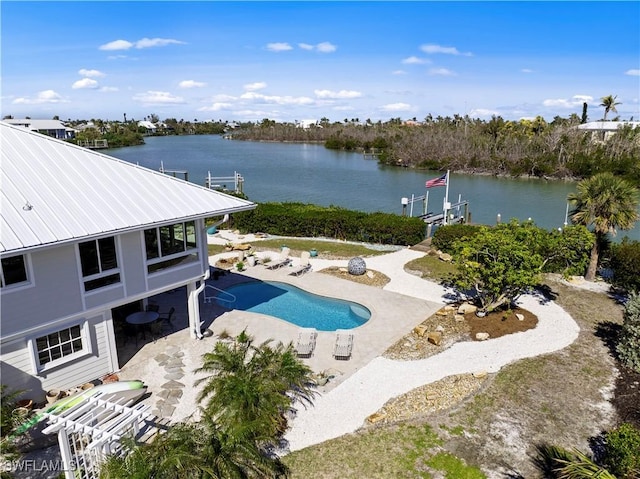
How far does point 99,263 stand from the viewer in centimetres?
1195

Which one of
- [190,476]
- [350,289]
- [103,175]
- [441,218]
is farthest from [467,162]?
[190,476]

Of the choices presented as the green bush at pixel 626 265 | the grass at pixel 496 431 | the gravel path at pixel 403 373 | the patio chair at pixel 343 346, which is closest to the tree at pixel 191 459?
the grass at pixel 496 431

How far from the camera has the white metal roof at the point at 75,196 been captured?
33.9 feet

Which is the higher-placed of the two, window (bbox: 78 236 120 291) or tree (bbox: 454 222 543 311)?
window (bbox: 78 236 120 291)

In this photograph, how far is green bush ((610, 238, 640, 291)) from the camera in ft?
64.0

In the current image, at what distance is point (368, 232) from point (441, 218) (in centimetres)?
977

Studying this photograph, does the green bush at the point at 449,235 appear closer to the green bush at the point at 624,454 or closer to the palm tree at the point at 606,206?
the palm tree at the point at 606,206

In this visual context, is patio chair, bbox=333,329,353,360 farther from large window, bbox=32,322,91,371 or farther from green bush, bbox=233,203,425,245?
green bush, bbox=233,203,425,245

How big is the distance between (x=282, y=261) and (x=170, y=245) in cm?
979

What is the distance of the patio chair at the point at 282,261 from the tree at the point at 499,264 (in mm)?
9202

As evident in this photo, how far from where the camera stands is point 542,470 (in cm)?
939

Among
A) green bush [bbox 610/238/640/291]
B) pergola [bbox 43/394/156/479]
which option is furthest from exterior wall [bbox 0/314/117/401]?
green bush [bbox 610/238/640/291]

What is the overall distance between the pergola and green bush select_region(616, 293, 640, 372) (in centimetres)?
1356

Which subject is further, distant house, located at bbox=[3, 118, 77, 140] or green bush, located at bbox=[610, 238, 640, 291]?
distant house, located at bbox=[3, 118, 77, 140]
